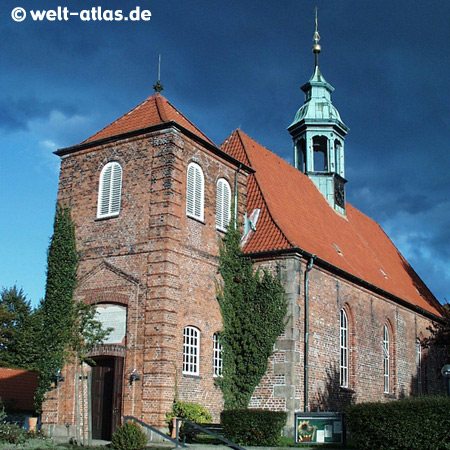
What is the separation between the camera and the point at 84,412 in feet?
61.4

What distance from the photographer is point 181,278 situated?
1916 centimetres

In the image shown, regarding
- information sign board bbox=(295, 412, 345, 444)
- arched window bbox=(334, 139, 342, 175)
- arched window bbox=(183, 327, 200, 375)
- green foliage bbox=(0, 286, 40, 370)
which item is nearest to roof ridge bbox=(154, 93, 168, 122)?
arched window bbox=(183, 327, 200, 375)

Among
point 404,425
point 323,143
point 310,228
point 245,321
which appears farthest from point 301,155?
point 404,425

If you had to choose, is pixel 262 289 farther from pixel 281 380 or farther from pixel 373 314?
pixel 373 314

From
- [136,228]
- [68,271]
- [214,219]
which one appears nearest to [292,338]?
[214,219]

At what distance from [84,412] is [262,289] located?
6500 mm

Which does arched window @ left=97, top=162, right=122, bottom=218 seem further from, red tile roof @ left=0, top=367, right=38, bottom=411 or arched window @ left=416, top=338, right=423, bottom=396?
arched window @ left=416, top=338, right=423, bottom=396

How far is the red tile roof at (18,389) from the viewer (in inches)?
1143

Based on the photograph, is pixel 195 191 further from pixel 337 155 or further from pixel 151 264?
pixel 337 155

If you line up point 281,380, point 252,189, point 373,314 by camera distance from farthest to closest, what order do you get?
point 373,314, point 252,189, point 281,380

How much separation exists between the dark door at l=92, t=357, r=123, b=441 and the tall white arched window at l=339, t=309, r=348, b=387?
839 cm

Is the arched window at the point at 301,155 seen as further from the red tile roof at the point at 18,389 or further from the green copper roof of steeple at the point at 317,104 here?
the red tile roof at the point at 18,389

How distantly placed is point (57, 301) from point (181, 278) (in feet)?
12.7

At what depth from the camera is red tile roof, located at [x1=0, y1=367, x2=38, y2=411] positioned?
2903cm
